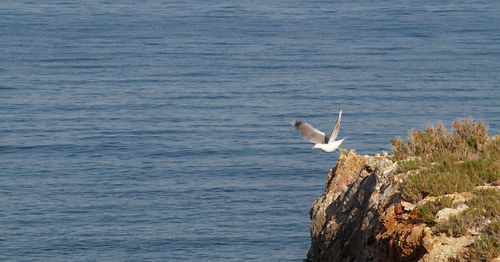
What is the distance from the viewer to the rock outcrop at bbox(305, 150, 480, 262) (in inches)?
408

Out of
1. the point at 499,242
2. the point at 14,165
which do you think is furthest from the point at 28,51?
the point at 499,242

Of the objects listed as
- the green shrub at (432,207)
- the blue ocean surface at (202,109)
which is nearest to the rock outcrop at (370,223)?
the green shrub at (432,207)

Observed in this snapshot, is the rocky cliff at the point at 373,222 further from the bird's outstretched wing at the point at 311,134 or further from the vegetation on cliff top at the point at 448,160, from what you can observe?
the bird's outstretched wing at the point at 311,134

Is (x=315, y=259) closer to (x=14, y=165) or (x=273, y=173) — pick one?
(x=273, y=173)

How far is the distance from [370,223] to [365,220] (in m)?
0.35

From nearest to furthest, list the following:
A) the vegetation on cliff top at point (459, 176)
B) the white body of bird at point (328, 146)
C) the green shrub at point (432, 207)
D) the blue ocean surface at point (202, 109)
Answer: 1. the vegetation on cliff top at point (459, 176)
2. the green shrub at point (432, 207)
3. the white body of bird at point (328, 146)
4. the blue ocean surface at point (202, 109)

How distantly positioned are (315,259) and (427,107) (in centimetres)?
4137

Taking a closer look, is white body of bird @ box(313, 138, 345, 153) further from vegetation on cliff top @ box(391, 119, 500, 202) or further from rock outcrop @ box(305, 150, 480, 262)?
vegetation on cliff top @ box(391, 119, 500, 202)

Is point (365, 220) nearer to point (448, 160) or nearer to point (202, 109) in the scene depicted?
point (448, 160)

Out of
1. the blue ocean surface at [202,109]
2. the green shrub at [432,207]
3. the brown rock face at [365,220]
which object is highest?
the green shrub at [432,207]

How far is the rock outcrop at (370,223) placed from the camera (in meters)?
10.4

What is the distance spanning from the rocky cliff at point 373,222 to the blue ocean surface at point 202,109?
37.2ft

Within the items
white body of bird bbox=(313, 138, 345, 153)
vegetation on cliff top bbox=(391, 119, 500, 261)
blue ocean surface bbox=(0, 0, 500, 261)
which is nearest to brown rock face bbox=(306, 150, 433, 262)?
vegetation on cliff top bbox=(391, 119, 500, 261)

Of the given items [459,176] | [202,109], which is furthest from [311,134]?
[202,109]
